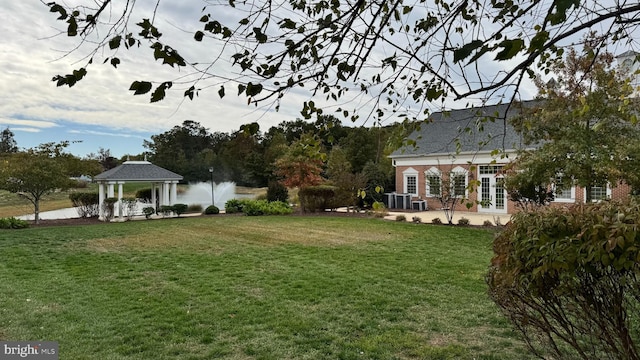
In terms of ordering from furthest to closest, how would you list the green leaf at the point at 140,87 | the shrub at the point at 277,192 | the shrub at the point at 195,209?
the shrub at the point at 277,192, the shrub at the point at 195,209, the green leaf at the point at 140,87

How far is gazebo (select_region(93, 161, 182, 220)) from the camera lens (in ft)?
58.9

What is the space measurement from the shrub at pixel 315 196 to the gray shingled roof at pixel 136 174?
6537 mm

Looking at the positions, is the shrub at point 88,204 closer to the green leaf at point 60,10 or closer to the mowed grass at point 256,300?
the mowed grass at point 256,300

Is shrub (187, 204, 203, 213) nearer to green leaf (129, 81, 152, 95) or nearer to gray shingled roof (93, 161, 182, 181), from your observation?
gray shingled roof (93, 161, 182, 181)

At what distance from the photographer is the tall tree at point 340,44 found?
73.1 inches

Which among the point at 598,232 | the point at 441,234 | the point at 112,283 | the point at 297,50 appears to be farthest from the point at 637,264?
the point at 441,234

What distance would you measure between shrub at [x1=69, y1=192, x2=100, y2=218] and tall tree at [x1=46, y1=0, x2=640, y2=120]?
1871 centimetres

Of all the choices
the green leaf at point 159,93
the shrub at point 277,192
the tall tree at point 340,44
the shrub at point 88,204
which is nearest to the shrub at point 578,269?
the tall tree at point 340,44

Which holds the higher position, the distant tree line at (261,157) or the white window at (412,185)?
the distant tree line at (261,157)

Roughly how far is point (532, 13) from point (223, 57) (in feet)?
8.08

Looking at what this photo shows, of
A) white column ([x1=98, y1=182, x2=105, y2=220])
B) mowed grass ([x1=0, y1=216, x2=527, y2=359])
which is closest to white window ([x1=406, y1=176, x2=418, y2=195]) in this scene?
mowed grass ([x1=0, y1=216, x2=527, y2=359])

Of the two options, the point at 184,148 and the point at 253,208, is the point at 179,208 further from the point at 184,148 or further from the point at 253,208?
the point at 184,148

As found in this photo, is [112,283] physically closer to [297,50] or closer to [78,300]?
[78,300]

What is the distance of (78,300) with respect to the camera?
17.6 feet
